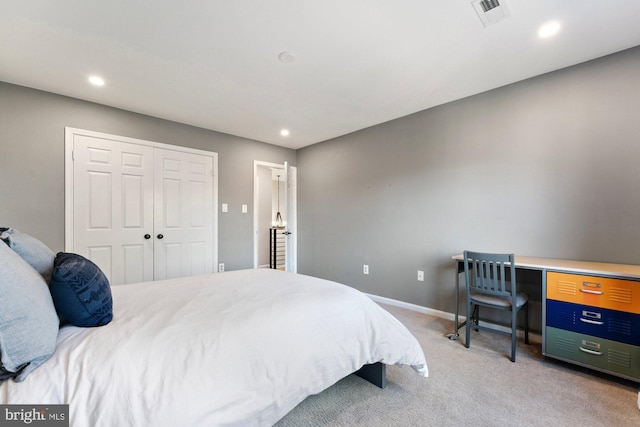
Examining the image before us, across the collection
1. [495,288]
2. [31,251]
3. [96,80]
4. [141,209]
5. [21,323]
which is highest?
[96,80]

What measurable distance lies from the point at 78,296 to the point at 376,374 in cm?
174

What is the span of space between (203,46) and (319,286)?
6.56ft

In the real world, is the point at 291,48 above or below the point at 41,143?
above

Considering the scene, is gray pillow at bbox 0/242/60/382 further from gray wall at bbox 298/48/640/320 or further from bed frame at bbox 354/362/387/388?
gray wall at bbox 298/48/640/320

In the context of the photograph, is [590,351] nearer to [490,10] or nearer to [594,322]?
[594,322]

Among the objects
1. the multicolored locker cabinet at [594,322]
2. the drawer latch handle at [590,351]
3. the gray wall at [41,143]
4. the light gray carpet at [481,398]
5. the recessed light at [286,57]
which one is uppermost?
the recessed light at [286,57]

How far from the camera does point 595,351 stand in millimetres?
1902

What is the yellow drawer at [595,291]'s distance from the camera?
1780 mm

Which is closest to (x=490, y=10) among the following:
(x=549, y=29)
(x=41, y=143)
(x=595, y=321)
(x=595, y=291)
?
(x=549, y=29)

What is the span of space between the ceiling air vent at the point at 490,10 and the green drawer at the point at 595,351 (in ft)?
7.47

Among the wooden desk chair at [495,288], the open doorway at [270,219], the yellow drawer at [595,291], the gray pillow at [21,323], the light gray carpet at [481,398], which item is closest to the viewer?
the gray pillow at [21,323]

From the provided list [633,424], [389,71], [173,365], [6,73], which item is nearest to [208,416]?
[173,365]

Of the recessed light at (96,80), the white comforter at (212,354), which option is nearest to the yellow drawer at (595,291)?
the white comforter at (212,354)

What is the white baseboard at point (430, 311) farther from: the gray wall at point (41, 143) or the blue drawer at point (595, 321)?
the gray wall at point (41, 143)
